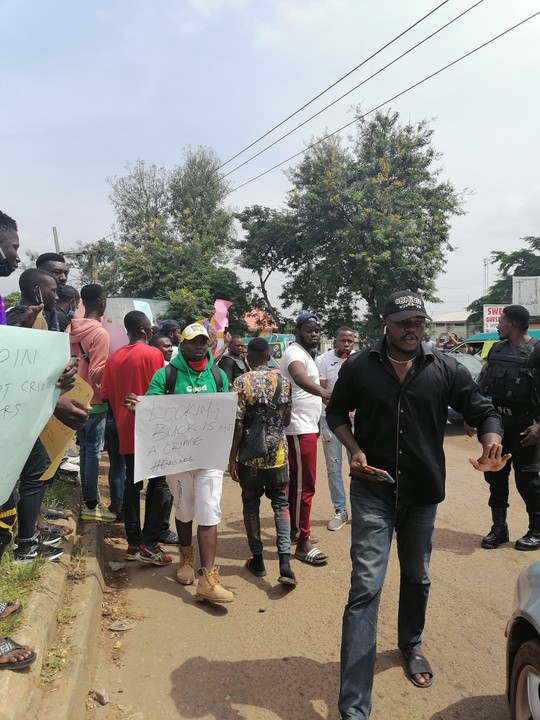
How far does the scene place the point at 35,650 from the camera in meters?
2.50

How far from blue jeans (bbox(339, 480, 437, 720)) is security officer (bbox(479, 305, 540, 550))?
2063 millimetres

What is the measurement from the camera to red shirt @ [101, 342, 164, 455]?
4.32 meters

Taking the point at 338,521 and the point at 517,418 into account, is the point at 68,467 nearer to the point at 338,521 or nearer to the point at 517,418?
the point at 338,521

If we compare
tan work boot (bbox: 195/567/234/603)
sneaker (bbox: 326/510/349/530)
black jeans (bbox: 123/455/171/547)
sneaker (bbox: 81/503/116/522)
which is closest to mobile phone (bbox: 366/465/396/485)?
tan work boot (bbox: 195/567/234/603)

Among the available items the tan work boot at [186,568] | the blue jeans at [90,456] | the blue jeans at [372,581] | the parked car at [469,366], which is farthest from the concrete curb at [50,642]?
the parked car at [469,366]

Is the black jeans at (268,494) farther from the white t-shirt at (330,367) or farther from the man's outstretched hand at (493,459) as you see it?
the man's outstretched hand at (493,459)

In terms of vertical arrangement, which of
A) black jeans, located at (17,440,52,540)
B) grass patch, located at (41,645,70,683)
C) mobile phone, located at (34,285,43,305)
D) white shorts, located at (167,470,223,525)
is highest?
mobile phone, located at (34,285,43,305)

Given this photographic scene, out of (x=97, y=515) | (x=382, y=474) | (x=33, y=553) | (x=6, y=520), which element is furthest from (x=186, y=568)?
(x=382, y=474)

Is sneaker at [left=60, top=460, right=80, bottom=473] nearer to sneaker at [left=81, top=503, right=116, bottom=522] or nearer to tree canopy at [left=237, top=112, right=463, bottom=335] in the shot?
sneaker at [left=81, top=503, right=116, bottom=522]

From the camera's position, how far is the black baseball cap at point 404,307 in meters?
2.68

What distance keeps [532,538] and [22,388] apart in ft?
14.0

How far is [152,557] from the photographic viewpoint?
440cm

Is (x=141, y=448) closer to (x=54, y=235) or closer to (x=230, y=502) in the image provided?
(x=230, y=502)

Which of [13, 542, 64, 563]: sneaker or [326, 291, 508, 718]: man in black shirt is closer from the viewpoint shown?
[326, 291, 508, 718]: man in black shirt
